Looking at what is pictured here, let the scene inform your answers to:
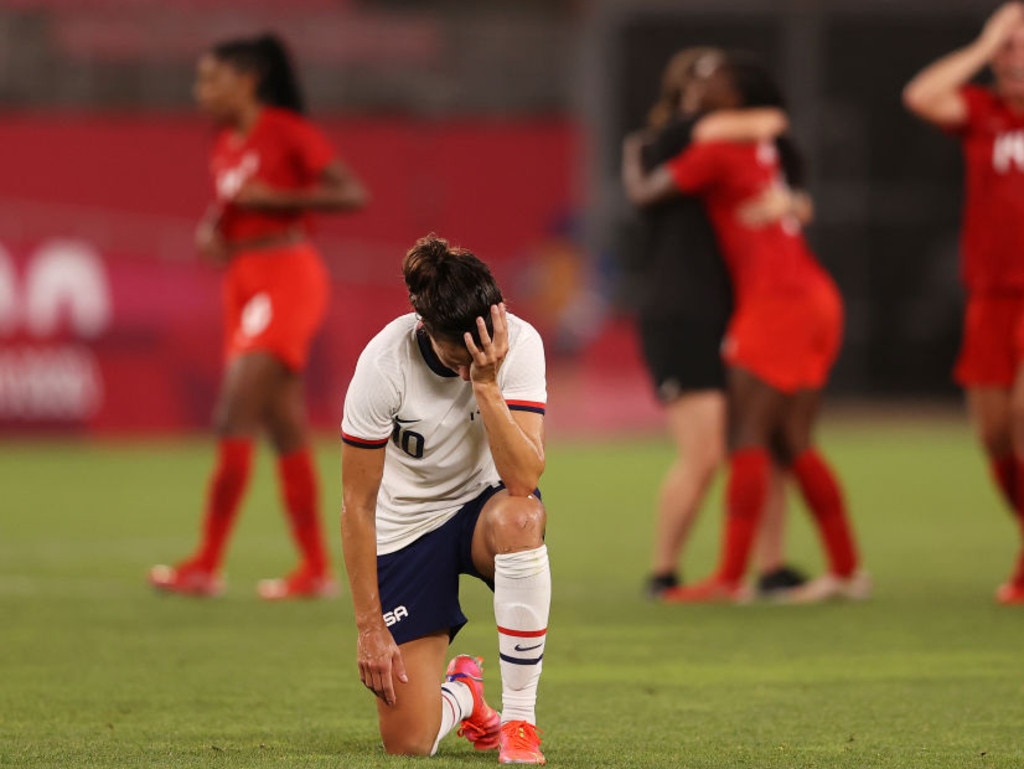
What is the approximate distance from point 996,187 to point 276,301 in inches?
115

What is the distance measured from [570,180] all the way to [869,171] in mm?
3979

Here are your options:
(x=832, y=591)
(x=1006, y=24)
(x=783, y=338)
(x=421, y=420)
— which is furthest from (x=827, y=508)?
(x=421, y=420)

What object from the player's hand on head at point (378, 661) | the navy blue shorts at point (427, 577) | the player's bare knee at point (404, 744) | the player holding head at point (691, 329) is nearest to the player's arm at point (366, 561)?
the player's hand on head at point (378, 661)

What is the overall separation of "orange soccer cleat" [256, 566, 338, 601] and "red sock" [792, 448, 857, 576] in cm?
196

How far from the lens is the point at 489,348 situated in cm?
454

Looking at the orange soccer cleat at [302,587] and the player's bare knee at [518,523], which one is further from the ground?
the player's bare knee at [518,523]

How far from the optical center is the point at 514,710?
472 centimetres

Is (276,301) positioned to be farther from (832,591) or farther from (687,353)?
(832,591)

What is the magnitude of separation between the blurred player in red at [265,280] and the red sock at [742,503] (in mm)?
1638

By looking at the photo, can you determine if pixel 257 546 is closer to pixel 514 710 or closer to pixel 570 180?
pixel 514 710

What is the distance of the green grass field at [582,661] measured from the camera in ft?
16.1

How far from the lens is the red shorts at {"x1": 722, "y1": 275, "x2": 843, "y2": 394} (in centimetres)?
792

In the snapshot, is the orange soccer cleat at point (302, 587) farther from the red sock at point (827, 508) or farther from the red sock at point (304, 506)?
the red sock at point (827, 508)

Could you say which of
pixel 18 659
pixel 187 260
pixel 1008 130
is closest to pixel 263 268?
pixel 18 659
